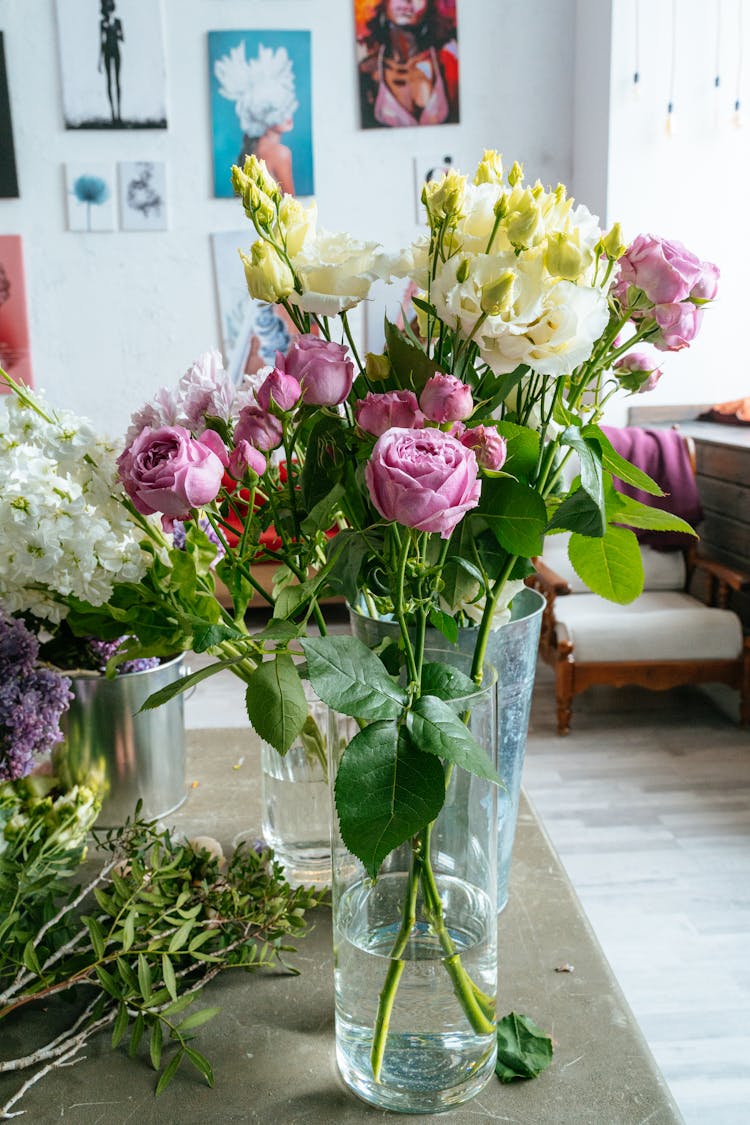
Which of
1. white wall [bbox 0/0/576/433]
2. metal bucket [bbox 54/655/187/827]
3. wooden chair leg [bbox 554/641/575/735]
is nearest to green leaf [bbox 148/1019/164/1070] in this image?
metal bucket [bbox 54/655/187/827]

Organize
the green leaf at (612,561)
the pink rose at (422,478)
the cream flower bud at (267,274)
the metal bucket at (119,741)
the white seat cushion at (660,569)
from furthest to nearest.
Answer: the white seat cushion at (660,569), the metal bucket at (119,741), the green leaf at (612,561), the cream flower bud at (267,274), the pink rose at (422,478)

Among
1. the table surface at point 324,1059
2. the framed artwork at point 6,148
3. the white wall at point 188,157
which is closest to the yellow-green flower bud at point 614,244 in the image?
the table surface at point 324,1059

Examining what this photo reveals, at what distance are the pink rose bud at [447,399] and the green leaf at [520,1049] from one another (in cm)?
45

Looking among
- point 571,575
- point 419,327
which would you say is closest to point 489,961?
point 419,327

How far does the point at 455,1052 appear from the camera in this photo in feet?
2.18

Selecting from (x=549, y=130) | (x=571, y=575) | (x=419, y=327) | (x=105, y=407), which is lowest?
(x=571, y=575)

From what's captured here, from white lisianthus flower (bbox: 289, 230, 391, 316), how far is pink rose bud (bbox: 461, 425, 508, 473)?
12 centimetres

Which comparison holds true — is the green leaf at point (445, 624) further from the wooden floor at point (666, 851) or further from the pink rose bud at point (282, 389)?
the wooden floor at point (666, 851)

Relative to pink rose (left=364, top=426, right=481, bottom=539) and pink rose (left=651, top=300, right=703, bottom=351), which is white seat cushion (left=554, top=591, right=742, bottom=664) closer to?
pink rose (left=651, top=300, right=703, bottom=351)

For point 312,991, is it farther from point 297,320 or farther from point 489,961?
point 297,320

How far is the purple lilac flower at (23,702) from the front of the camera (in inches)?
29.9

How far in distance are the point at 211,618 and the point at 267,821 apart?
28 cm

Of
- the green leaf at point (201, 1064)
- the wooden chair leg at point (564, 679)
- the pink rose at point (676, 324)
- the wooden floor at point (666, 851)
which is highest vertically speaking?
the pink rose at point (676, 324)

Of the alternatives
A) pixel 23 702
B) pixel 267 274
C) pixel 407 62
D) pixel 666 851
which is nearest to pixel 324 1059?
pixel 23 702
